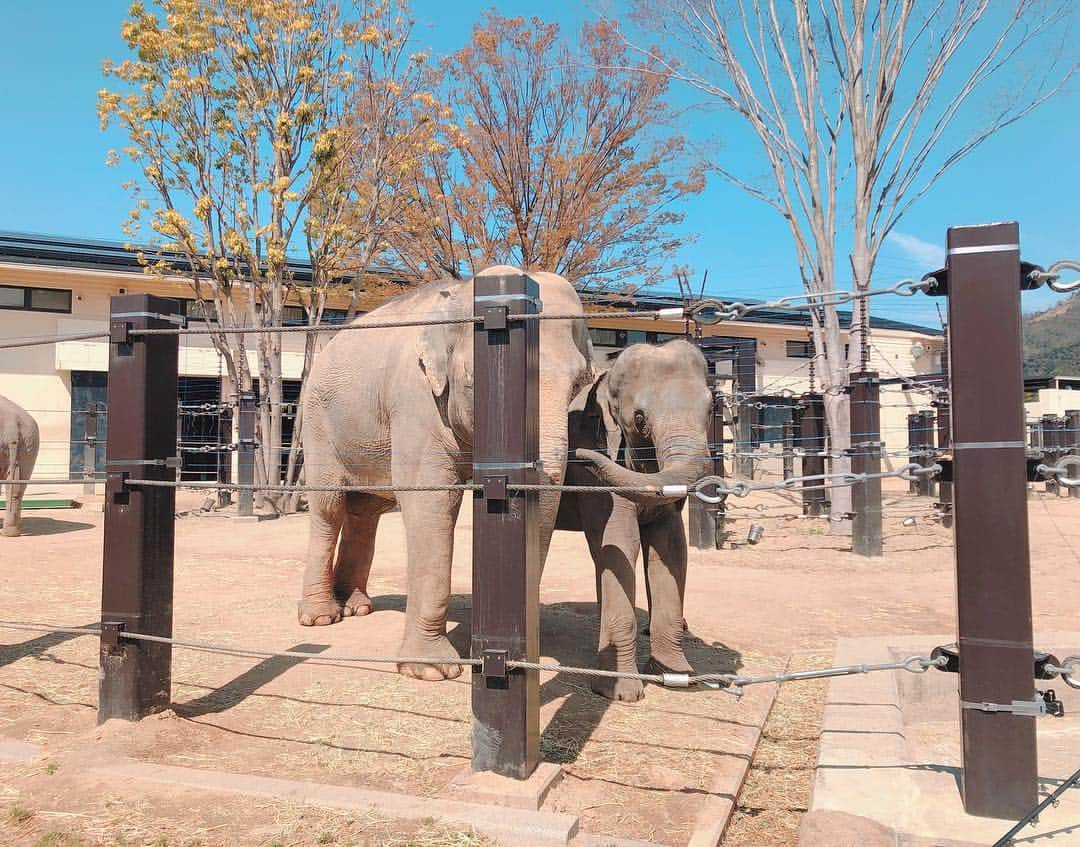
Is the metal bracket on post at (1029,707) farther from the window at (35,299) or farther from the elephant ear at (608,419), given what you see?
the window at (35,299)

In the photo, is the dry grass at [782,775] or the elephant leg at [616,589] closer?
the dry grass at [782,775]

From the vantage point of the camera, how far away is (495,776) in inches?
119

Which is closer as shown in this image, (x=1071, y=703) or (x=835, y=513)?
(x=1071, y=703)

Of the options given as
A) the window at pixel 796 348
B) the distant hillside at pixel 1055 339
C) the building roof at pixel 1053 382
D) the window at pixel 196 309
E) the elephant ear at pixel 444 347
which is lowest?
the elephant ear at pixel 444 347

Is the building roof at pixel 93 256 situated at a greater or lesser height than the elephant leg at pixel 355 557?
greater

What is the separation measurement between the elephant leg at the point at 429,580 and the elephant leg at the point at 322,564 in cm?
173

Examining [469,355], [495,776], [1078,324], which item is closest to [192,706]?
[495,776]

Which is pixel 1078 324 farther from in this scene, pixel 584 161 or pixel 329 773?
pixel 329 773

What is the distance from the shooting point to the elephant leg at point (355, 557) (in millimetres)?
6715

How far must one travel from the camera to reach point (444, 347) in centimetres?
479

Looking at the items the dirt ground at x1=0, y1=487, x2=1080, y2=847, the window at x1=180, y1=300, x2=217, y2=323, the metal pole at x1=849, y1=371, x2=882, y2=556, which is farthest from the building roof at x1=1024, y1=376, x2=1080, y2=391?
the window at x1=180, y1=300, x2=217, y2=323

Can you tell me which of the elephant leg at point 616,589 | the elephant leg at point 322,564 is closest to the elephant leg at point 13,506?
the elephant leg at point 322,564

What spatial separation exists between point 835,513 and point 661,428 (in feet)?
30.8

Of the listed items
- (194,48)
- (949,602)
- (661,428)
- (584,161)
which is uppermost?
(194,48)
